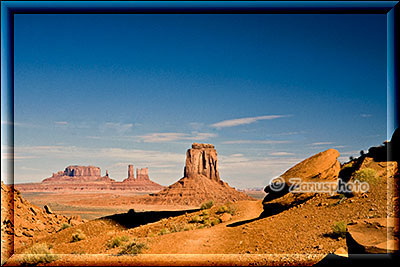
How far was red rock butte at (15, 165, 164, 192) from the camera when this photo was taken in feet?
473

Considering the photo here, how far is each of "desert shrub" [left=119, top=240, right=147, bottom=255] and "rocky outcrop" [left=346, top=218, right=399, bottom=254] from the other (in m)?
8.65

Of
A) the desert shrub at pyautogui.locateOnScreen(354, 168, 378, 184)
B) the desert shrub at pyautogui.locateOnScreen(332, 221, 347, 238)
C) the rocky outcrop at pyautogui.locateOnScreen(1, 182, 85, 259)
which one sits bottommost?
the rocky outcrop at pyautogui.locateOnScreen(1, 182, 85, 259)

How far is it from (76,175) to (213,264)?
173510 mm

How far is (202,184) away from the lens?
349 feet

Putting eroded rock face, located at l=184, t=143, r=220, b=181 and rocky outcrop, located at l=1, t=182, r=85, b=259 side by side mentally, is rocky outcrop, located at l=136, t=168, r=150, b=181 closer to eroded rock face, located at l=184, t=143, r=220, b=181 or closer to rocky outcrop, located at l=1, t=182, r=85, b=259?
eroded rock face, located at l=184, t=143, r=220, b=181

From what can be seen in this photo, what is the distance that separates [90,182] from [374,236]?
160671 millimetres

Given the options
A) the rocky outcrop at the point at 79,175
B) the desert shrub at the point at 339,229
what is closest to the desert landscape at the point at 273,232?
the desert shrub at the point at 339,229

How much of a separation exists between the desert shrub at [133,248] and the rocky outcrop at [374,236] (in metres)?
8.65

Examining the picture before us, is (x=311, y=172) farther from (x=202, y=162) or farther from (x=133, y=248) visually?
(x=202, y=162)

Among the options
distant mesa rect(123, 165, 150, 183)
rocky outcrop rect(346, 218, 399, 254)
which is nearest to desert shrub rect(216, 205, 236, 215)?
rocky outcrop rect(346, 218, 399, 254)

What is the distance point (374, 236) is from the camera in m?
9.55
